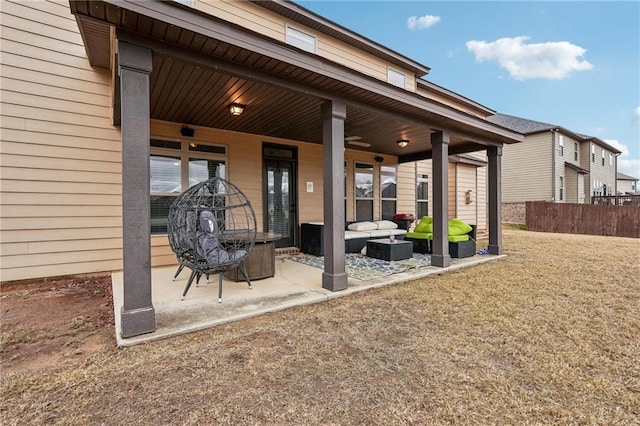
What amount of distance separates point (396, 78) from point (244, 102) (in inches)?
217

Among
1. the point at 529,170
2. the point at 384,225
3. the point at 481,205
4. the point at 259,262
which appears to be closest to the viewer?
the point at 259,262

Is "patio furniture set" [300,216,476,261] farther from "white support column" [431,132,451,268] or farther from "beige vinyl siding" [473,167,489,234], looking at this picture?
"beige vinyl siding" [473,167,489,234]

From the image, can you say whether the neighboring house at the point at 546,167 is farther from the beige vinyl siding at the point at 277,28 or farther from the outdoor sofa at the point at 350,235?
the outdoor sofa at the point at 350,235

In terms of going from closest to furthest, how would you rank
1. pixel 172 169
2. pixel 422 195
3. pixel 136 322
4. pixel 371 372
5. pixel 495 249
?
pixel 371 372, pixel 136 322, pixel 172 169, pixel 495 249, pixel 422 195

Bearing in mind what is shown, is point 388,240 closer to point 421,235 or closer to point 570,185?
point 421,235

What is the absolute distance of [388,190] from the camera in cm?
882

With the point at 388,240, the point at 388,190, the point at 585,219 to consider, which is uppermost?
the point at 388,190

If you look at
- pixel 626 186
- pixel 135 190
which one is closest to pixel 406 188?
pixel 135 190

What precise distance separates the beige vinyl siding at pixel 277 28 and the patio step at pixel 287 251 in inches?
158

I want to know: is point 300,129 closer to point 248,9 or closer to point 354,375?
point 248,9

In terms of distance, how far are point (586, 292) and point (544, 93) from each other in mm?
22141

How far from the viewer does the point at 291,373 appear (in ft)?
6.54

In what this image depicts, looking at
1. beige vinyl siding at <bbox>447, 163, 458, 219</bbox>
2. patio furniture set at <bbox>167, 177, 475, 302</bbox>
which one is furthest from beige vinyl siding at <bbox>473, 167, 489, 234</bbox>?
patio furniture set at <bbox>167, 177, 475, 302</bbox>

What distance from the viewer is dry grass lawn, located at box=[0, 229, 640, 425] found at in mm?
1593
